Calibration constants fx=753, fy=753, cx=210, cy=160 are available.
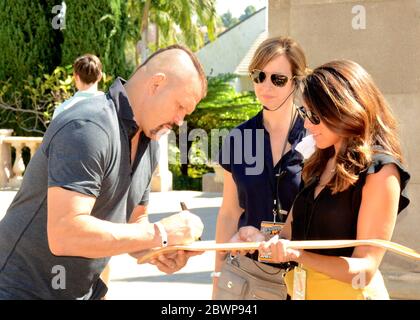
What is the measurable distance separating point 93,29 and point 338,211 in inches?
646

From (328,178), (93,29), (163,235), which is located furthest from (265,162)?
(93,29)

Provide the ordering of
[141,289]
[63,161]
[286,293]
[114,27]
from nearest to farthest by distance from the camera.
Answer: [63,161], [286,293], [141,289], [114,27]

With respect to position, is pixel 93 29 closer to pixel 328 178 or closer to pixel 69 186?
pixel 328 178

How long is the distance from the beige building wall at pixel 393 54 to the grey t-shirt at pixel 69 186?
138 inches

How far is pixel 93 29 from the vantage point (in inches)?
732

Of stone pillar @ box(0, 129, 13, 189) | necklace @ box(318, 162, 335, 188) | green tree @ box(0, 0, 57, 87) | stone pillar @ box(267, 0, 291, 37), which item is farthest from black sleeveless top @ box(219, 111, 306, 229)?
green tree @ box(0, 0, 57, 87)

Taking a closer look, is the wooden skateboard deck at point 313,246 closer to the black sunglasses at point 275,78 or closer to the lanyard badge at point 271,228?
the lanyard badge at point 271,228

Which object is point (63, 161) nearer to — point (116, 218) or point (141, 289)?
point (116, 218)

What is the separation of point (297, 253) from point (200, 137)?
1791 centimetres

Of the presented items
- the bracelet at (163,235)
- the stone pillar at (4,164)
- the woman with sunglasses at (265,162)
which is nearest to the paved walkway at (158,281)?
the woman with sunglasses at (265,162)

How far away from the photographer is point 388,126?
3000 millimetres

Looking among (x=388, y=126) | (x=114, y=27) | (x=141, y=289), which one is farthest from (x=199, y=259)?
(x=114, y=27)

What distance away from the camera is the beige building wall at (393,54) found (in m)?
5.81

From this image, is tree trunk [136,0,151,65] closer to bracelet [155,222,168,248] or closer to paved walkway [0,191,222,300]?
paved walkway [0,191,222,300]
